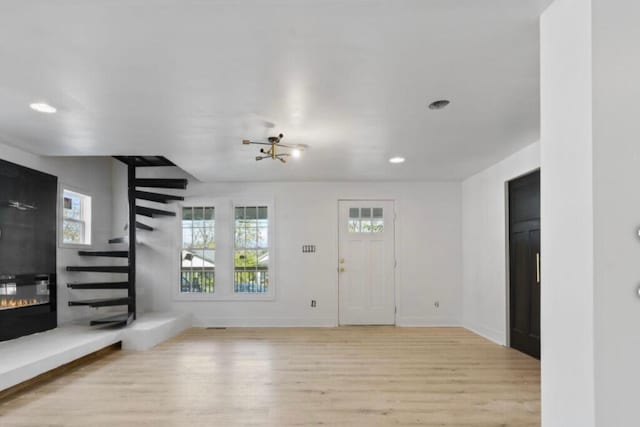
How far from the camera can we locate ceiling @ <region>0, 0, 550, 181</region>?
80.4 inches

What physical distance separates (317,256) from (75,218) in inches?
151

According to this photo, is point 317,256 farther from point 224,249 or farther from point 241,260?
point 224,249

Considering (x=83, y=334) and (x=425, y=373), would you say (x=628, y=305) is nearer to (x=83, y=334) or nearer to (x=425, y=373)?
(x=425, y=373)

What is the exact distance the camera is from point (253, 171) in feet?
20.5

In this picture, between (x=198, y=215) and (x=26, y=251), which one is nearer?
(x=26, y=251)

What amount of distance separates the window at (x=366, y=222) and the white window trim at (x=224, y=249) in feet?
4.56

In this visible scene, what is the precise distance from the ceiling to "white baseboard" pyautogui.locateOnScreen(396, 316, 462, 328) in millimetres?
3307

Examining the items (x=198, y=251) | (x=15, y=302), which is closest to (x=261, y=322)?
(x=198, y=251)

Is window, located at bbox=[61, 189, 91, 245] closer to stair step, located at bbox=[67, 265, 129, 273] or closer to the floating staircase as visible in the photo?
the floating staircase

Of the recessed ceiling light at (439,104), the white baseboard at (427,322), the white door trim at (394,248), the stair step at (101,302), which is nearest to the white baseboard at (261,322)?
the white door trim at (394,248)

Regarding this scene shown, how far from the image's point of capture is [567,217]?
178 centimetres

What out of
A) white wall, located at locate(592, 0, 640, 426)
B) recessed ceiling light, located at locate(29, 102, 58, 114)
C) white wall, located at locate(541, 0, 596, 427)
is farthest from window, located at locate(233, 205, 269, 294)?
white wall, located at locate(592, 0, 640, 426)

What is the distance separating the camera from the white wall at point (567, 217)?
1.64 meters

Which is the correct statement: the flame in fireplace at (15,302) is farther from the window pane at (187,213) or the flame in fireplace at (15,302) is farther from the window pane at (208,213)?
the window pane at (208,213)
